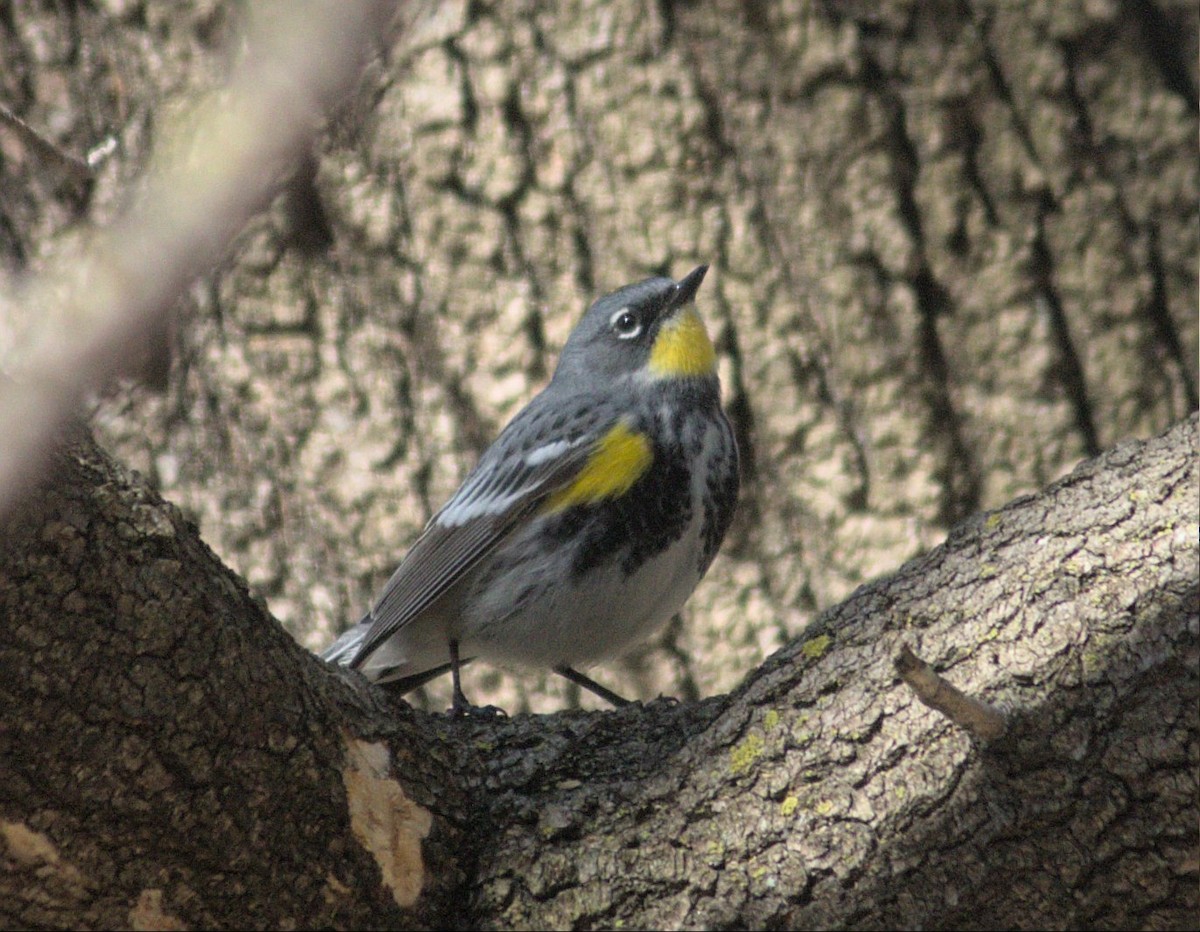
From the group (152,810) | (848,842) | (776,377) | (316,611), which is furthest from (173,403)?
(848,842)

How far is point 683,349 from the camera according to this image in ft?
11.0

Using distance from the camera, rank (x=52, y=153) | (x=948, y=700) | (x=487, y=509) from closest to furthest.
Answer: (x=52, y=153)
(x=948, y=700)
(x=487, y=509)

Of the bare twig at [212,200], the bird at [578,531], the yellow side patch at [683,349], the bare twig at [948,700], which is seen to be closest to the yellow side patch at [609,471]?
the bird at [578,531]

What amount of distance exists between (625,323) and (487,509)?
25.1 inches

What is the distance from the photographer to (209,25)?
3.32 m

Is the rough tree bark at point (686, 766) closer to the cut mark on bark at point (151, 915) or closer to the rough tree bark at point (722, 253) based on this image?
the cut mark on bark at point (151, 915)

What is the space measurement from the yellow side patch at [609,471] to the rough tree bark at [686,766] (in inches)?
38.6

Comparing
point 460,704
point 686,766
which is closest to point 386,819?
point 686,766

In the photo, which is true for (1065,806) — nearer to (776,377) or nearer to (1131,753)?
(1131,753)

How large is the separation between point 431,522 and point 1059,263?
5.65ft

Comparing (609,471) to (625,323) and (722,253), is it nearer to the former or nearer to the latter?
(625,323)

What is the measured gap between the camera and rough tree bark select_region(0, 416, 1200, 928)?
1.69 m

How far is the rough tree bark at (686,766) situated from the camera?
169 centimetres

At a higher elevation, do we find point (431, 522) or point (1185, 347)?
point (431, 522)
